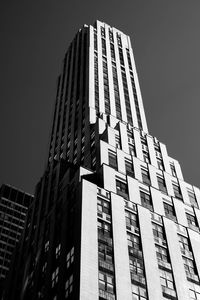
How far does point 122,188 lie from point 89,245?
1683cm

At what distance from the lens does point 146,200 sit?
2744 inches

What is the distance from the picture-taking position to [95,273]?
49750 millimetres

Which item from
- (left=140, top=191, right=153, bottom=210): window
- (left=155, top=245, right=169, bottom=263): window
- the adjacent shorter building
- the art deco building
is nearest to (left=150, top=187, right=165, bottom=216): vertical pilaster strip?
the art deco building

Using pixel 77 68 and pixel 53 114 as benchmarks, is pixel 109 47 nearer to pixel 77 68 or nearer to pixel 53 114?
pixel 77 68

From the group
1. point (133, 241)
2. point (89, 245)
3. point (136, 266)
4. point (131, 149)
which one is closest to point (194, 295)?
point (136, 266)

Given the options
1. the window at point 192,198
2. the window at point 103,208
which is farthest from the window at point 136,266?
the window at point 192,198

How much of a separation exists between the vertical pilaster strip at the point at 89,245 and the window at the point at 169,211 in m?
13.8

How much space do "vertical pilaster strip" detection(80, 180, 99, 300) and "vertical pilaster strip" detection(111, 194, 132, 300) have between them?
2.92 m

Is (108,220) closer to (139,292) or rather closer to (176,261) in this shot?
(176,261)

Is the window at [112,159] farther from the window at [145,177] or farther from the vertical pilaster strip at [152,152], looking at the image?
the vertical pilaster strip at [152,152]

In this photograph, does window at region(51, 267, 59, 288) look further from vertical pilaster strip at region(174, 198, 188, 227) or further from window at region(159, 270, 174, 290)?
vertical pilaster strip at region(174, 198, 188, 227)

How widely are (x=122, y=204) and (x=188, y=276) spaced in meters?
12.6

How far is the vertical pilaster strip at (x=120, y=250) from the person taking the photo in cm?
5067

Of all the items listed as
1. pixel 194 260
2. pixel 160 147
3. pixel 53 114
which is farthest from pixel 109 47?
pixel 194 260
